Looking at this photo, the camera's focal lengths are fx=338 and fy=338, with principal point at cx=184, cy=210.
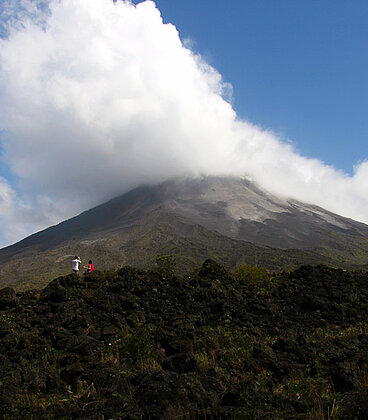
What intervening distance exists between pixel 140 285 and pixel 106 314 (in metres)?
2.05

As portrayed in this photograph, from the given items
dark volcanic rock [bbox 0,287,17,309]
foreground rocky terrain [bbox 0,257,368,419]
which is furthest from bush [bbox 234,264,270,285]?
dark volcanic rock [bbox 0,287,17,309]

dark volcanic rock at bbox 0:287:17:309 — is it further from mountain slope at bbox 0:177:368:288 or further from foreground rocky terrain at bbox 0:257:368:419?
mountain slope at bbox 0:177:368:288

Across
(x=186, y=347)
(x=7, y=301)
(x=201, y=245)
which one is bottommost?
(x=186, y=347)

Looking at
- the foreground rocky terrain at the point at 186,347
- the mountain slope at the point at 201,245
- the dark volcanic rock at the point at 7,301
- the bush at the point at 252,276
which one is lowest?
the foreground rocky terrain at the point at 186,347

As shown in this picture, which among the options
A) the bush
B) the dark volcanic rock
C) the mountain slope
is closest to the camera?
the dark volcanic rock

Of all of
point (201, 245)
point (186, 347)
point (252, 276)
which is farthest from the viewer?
point (201, 245)

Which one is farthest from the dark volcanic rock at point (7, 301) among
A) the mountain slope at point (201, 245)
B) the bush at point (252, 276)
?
the mountain slope at point (201, 245)

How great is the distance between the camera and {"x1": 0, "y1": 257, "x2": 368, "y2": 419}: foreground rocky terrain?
157 inches

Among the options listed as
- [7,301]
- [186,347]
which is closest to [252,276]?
[186,347]

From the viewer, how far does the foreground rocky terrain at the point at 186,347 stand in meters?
3.98

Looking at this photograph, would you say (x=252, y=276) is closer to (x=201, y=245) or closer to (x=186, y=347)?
(x=186, y=347)

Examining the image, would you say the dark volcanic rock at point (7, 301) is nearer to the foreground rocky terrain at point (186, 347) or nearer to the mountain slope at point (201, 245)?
the foreground rocky terrain at point (186, 347)

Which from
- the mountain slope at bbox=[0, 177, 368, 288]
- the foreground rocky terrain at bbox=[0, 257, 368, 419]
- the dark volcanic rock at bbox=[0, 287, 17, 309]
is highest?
the mountain slope at bbox=[0, 177, 368, 288]

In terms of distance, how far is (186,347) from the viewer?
6363 mm
